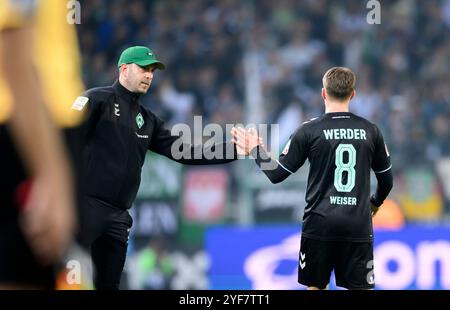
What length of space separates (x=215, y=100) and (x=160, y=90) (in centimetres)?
89

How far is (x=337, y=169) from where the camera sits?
19.9 feet

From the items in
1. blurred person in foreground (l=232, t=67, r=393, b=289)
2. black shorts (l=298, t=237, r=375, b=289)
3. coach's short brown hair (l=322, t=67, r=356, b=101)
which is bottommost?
black shorts (l=298, t=237, r=375, b=289)

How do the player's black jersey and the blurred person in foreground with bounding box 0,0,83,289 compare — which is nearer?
the blurred person in foreground with bounding box 0,0,83,289

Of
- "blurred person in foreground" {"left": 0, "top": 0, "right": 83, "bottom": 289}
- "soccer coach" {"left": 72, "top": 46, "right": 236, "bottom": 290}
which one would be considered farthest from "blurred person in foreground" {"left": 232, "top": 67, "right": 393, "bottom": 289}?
"blurred person in foreground" {"left": 0, "top": 0, "right": 83, "bottom": 289}

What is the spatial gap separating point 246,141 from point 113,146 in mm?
955

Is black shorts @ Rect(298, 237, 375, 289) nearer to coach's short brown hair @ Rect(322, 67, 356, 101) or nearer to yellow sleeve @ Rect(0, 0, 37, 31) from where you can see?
coach's short brown hair @ Rect(322, 67, 356, 101)

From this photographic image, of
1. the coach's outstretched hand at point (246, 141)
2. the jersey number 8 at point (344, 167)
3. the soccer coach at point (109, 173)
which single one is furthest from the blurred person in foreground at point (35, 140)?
the coach's outstretched hand at point (246, 141)

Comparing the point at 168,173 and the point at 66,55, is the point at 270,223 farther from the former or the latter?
the point at 66,55

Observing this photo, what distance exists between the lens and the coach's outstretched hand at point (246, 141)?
648 cm

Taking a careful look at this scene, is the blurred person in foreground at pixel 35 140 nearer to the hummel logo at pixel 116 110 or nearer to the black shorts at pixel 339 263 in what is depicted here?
the black shorts at pixel 339 263

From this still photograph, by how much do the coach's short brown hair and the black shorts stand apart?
1004 mm

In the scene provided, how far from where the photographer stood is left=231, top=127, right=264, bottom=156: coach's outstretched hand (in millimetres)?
6477

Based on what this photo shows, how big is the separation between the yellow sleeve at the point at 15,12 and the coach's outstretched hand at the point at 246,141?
14.0ft
